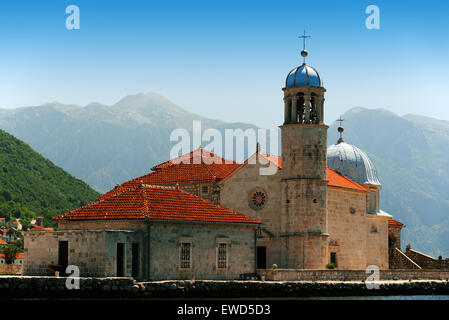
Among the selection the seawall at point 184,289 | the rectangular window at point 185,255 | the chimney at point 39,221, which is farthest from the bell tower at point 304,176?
the chimney at point 39,221

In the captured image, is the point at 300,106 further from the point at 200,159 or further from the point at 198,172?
the point at 200,159

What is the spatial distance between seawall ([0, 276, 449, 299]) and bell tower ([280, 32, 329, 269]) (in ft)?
15.7

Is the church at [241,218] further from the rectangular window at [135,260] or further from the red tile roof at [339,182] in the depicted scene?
the red tile roof at [339,182]

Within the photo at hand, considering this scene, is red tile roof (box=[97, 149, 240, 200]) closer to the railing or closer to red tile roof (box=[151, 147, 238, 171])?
red tile roof (box=[151, 147, 238, 171])

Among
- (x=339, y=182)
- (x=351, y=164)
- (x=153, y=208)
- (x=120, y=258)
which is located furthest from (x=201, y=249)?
(x=351, y=164)

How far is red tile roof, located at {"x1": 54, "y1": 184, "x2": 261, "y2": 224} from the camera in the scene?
1768 inches

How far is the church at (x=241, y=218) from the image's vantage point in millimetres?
44031

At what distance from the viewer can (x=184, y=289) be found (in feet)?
142

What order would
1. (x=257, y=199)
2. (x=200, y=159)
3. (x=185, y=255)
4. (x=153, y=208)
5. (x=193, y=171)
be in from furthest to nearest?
(x=200, y=159), (x=193, y=171), (x=257, y=199), (x=185, y=255), (x=153, y=208)

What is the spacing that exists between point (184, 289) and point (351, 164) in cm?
Result: 2988

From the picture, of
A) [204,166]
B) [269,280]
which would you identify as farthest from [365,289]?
[204,166]

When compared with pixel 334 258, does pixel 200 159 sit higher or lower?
higher

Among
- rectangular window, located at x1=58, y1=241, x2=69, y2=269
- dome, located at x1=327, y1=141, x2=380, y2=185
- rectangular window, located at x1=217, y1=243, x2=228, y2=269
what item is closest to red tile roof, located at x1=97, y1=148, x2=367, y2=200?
dome, located at x1=327, y1=141, x2=380, y2=185

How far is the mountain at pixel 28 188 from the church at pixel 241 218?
288ft
